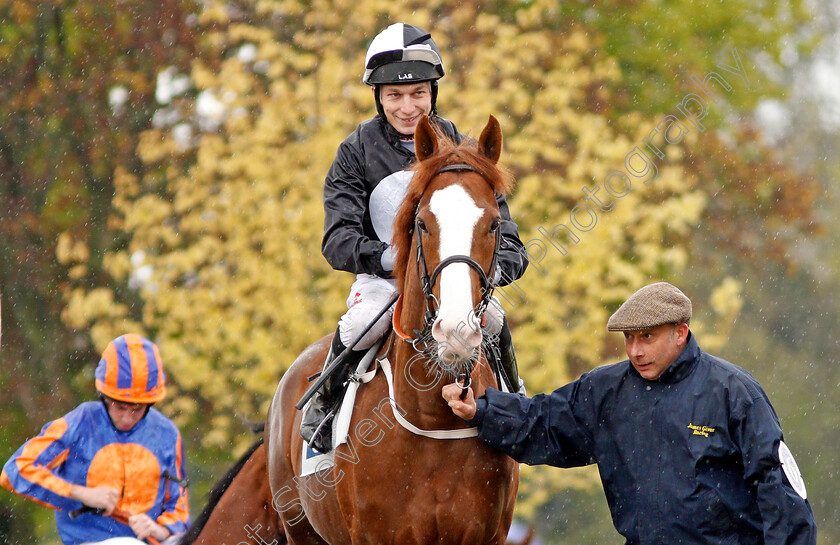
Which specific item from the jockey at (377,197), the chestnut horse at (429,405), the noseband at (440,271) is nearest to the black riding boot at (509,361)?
the jockey at (377,197)

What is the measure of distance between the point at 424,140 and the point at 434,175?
19 centimetres

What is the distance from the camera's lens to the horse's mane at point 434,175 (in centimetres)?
416

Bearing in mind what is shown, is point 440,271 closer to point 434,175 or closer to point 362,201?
point 434,175

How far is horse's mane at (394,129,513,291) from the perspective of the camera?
4.16 metres

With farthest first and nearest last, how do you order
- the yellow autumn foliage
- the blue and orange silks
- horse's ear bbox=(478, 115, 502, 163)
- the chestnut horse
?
1. the yellow autumn foliage
2. the blue and orange silks
3. horse's ear bbox=(478, 115, 502, 163)
4. the chestnut horse

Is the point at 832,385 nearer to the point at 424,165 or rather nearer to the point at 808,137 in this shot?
the point at 808,137

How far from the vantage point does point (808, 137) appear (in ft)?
76.8

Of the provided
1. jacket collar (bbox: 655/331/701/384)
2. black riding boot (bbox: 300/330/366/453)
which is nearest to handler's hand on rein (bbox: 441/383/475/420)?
black riding boot (bbox: 300/330/366/453)

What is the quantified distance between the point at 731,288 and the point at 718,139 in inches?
150

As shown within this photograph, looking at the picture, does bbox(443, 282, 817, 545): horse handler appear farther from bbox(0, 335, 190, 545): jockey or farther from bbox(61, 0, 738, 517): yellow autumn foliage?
bbox(61, 0, 738, 517): yellow autumn foliage

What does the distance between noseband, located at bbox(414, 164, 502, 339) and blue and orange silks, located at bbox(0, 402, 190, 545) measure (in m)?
3.03

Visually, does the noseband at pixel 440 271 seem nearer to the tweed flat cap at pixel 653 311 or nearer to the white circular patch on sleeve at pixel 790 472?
the tweed flat cap at pixel 653 311

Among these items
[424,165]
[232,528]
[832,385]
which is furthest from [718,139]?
[424,165]

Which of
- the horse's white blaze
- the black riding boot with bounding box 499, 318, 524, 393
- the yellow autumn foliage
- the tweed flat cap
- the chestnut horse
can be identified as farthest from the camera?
the yellow autumn foliage
